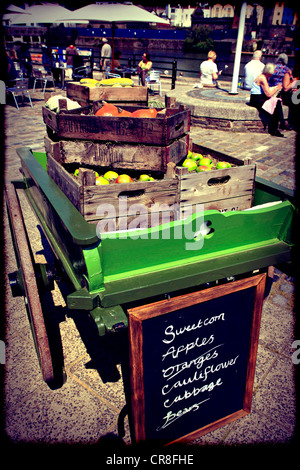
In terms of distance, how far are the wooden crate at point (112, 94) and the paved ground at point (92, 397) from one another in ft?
6.96

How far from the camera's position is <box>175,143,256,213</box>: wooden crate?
6.81 ft

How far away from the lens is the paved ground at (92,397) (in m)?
2.08

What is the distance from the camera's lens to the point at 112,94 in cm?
324

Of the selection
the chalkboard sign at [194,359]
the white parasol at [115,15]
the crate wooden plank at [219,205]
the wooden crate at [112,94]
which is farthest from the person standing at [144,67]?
the chalkboard sign at [194,359]

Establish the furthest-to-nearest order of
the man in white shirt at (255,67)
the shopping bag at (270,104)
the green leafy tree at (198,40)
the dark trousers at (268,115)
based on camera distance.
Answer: the green leafy tree at (198,40) → the man in white shirt at (255,67) → the dark trousers at (268,115) → the shopping bag at (270,104)

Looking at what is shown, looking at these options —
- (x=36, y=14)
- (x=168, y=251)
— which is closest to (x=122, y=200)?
(x=168, y=251)

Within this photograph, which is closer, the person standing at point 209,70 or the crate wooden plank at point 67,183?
the crate wooden plank at point 67,183

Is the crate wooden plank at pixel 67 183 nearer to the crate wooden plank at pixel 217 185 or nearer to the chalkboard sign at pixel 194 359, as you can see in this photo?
the crate wooden plank at pixel 217 185

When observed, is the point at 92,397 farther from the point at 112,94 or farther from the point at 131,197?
the point at 112,94

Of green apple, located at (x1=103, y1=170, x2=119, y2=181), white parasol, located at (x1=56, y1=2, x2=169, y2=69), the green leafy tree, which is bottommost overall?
green apple, located at (x1=103, y1=170, x2=119, y2=181)

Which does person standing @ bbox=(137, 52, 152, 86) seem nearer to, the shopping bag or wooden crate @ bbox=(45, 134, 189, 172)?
the shopping bag

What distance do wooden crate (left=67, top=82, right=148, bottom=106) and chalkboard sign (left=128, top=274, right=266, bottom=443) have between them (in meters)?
2.33

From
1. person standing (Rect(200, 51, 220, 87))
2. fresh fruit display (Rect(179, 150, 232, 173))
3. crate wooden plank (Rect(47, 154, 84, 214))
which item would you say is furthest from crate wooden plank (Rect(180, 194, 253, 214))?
person standing (Rect(200, 51, 220, 87))

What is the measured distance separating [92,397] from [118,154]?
176 cm
